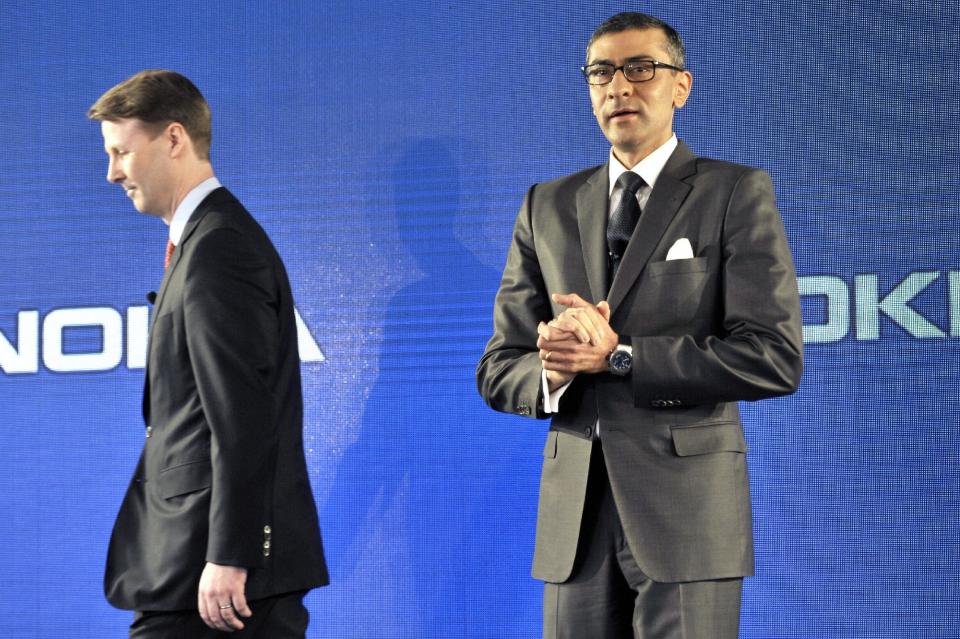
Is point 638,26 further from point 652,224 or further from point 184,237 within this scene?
point 184,237

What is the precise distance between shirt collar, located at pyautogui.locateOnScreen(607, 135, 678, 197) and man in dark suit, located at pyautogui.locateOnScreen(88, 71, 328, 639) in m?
0.68

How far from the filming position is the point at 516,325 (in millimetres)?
2354

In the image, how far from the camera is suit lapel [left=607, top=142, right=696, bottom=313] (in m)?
2.14

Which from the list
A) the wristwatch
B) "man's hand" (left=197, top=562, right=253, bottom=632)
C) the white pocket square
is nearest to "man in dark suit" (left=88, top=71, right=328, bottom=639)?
"man's hand" (left=197, top=562, right=253, bottom=632)

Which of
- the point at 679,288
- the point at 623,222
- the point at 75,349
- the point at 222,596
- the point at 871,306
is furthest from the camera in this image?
the point at 75,349

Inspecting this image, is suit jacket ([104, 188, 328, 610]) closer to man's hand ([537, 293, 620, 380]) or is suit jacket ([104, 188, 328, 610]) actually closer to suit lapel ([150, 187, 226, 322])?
suit lapel ([150, 187, 226, 322])

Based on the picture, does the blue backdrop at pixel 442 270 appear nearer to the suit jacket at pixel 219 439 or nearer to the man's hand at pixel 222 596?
the suit jacket at pixel 219 439

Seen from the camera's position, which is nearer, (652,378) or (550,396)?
(652,378)

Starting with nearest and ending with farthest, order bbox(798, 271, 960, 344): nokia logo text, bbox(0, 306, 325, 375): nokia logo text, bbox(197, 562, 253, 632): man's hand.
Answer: bbox(197, 562, 253, 632): man's hand < bbox(798, 271, 960, 344): nokia logo text < bbox(0, 306, 325, 375): nokia logo text

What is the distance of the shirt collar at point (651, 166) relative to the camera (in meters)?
2.29

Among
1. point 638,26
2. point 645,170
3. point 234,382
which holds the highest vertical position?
point 638,26

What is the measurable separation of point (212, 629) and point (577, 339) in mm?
822

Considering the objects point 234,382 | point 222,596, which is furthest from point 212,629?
point 234,382

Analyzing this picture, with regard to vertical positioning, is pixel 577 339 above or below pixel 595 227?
below
